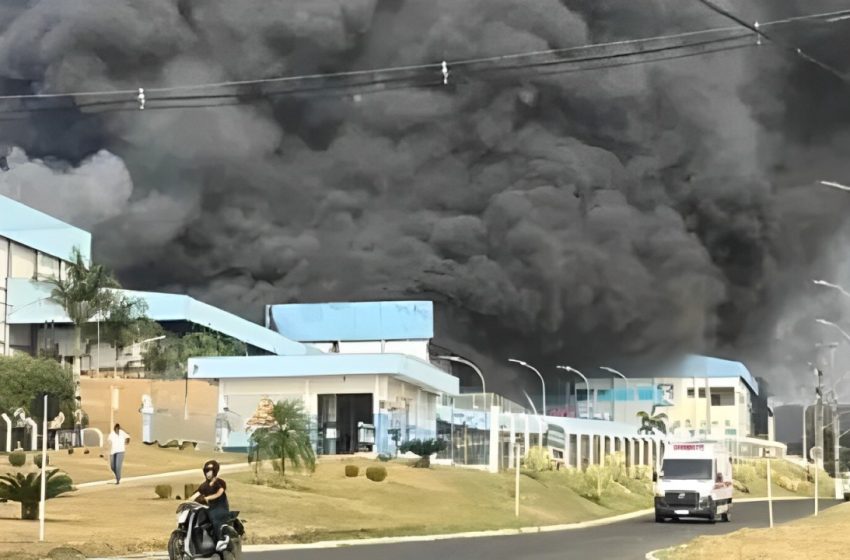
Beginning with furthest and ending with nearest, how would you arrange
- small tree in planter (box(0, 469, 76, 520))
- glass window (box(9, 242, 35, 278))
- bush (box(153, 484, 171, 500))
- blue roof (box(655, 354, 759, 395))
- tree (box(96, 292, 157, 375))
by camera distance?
blue roof (box(655, 354, 759, 395)), glass window (box(9, 242, 35, 278)), tree (box(96, 292, 157, 375)), bush (box(153, 484, 171, 500)), small tree in planter (box(0, 469, 76, 520))

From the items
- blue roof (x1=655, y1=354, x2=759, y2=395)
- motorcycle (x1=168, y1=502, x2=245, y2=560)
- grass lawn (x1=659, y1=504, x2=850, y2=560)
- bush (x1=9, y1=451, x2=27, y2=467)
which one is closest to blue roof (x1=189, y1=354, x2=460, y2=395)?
bush (x1=9, y1=451, x2=27, y2=467)

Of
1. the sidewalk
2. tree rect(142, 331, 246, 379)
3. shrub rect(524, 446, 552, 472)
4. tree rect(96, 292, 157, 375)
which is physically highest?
tree rect(96, 292, 157, 375)

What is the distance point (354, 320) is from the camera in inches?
4444

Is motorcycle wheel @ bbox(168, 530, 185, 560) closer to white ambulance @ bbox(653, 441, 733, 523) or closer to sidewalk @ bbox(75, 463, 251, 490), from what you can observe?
sidewalk @ bbox(75, 463, 251, 490)

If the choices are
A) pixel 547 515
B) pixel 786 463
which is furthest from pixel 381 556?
pixel 786 463

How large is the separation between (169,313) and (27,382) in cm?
2628

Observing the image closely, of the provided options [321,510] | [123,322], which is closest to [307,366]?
[123,322]

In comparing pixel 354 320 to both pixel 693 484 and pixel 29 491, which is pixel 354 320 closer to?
pixel 693 484

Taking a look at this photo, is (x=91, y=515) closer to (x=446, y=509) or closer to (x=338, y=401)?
(x=446, y=509)

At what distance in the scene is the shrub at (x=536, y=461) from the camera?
60.1m

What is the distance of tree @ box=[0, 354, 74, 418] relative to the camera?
206 feet

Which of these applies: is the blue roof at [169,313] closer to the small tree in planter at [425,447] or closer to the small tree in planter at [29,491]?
the small tree in planter at [425,447]

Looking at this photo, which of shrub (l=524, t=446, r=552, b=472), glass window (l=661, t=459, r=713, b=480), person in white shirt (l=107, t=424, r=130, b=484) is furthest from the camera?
shrub (l=524, t=446, r=552, b=472)

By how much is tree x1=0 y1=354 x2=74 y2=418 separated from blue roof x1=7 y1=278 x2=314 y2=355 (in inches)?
549
